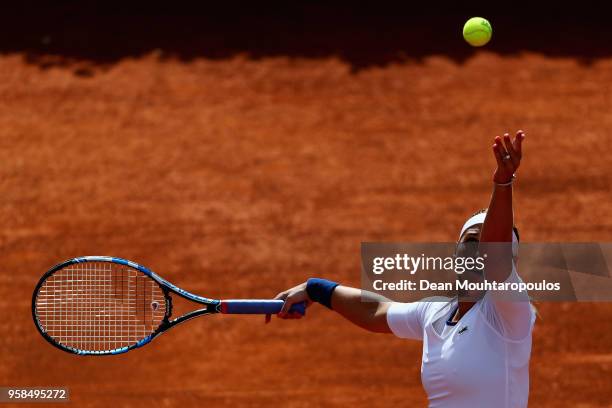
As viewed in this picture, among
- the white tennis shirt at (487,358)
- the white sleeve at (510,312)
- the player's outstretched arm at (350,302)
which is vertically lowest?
the white tennis shirt at (487,358)

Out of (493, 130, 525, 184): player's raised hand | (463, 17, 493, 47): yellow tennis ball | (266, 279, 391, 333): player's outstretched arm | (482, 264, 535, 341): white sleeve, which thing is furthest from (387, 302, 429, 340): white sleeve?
(463, 17, 493, 47): yellow tennis ball

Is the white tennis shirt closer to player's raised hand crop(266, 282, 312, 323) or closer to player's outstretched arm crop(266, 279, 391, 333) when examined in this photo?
player's outstretched arm crop(266, 279, 391, 333)

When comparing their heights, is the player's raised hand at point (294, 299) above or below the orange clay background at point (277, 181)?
below

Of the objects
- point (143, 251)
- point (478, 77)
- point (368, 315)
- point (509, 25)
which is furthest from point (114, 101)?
point (368, 315)

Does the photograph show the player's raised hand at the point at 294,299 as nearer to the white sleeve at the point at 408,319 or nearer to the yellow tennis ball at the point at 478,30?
the white sleeve at the point at 408,319

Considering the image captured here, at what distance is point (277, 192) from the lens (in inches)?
369

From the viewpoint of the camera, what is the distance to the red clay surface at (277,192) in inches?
291

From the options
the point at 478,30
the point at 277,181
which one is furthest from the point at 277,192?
the point at 478,30

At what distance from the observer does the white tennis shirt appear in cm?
310

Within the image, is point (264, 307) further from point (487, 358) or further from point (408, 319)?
point (487, 358)

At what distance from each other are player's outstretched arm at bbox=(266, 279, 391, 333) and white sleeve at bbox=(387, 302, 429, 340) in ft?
0.31

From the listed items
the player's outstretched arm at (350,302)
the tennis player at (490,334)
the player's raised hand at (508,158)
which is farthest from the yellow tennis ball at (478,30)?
the player's raised hand at (508,158)

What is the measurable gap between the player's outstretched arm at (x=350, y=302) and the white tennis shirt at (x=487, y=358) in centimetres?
62

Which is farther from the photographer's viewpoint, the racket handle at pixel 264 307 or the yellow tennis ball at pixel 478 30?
the yellow tennis ball at pixel 478 30
